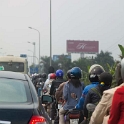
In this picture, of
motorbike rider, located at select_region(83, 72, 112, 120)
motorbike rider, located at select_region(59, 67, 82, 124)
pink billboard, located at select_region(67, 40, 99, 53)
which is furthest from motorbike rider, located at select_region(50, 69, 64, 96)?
pink billboard, located at select_region(67, 40, 99, 53)

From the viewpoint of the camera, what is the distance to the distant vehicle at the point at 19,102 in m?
4.57

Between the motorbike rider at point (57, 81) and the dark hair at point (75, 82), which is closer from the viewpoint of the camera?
the dark hair at point (75, 82)

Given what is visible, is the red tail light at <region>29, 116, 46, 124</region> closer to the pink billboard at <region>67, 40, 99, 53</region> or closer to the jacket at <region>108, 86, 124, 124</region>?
the jacket at <region>108, 86, 124, 124</region>

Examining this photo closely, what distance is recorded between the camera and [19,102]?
16.7 ft

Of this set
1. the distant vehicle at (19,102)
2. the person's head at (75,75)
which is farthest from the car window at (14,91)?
the person's head at (75,75)

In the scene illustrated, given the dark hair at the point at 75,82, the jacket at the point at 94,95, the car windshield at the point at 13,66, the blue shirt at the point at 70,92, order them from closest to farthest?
1. the jacket at the point at 94,95
2. the dark hair at the point at 75,82
3. the blue shirt at the point at 70,92
4. the car windshield at the point at 13,66

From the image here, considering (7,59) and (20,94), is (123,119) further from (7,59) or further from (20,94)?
(7,59)

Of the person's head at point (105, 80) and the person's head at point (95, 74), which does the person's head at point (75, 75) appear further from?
the person's head at point (105, 80)

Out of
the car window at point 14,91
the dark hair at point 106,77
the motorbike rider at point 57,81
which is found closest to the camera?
the car window at point 14,91

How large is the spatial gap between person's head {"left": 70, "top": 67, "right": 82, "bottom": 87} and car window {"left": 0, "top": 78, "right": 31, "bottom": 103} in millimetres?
3405

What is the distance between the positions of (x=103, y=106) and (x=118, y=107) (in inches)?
39.8

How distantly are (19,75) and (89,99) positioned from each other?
51.5 inches

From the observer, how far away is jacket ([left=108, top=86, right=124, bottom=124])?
3875 millimetres

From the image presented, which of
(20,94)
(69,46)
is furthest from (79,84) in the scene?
(69,46)
